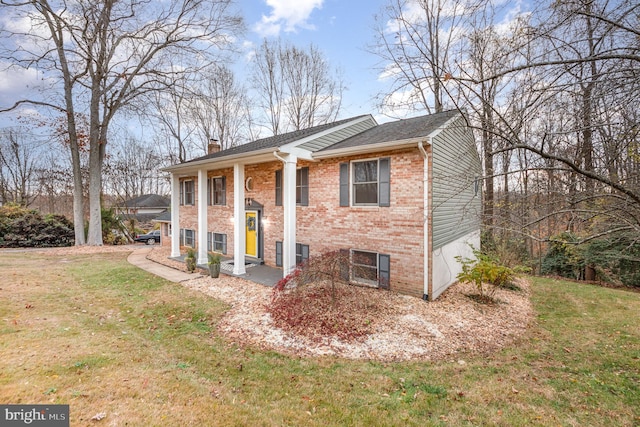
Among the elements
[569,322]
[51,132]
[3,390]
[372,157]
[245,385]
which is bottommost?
[569,322]

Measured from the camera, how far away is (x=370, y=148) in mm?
7840

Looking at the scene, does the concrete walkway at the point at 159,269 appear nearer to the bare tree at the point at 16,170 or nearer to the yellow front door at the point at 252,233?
the yellow front door at the point at 252,233

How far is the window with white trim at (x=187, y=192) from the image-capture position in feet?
48.1

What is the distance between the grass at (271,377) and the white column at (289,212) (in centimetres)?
260

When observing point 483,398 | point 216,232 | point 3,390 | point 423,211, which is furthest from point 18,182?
point 483,398

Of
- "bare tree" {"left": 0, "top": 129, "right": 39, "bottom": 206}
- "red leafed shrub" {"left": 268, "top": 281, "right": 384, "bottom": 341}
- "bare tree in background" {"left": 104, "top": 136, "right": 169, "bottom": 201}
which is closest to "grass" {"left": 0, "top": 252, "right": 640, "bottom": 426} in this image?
"red leafed shrub" {"left": 268, "top": 281, "right": 384, "bottom": 341}

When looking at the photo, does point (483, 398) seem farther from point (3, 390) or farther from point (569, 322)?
point (3, 390)

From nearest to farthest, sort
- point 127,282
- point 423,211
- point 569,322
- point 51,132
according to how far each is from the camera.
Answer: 1. point 569,322
2. point 423,211
3. point 127,282
4. point 51,132

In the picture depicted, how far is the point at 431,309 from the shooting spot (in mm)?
6918

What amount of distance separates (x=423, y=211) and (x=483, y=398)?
458 cm

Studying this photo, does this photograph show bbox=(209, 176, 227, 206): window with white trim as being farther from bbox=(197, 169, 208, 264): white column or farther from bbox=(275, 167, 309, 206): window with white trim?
bbox=(275, 167, 309, 206): window with white trim

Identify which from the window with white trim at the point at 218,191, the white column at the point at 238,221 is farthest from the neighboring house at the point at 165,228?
the white column at the point at 238,221

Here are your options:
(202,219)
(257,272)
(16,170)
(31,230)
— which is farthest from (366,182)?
(16,170)

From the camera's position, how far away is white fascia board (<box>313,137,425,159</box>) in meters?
7.20
